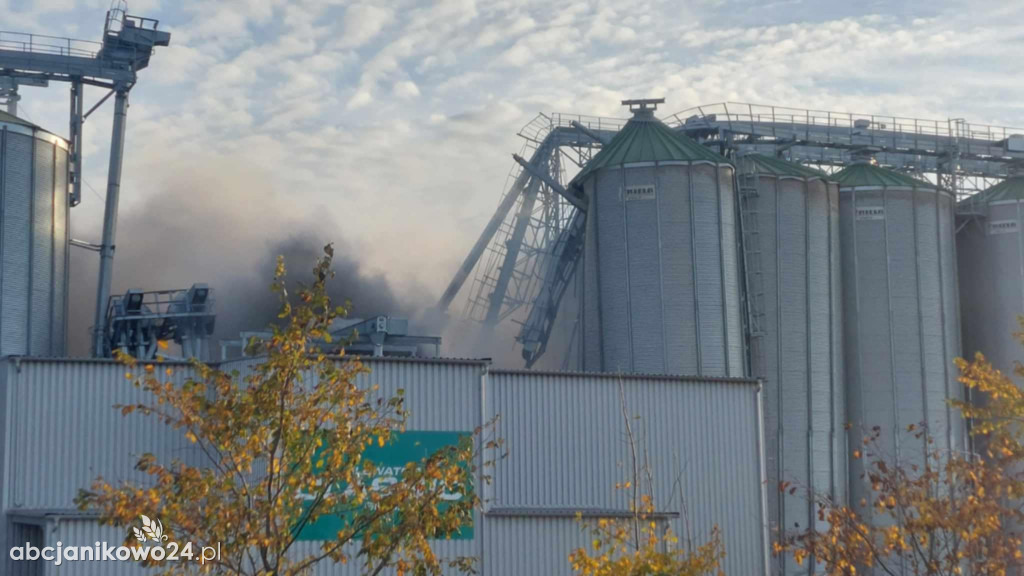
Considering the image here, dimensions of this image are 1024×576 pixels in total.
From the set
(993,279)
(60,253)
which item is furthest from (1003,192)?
(60,253)

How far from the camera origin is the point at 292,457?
15688mm

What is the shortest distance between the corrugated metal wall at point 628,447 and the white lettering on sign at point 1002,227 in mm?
26849

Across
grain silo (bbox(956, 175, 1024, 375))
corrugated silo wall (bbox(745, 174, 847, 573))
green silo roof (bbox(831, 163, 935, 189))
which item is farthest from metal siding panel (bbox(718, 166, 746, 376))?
grain silo (bbox(956, 175, 1024, 375))

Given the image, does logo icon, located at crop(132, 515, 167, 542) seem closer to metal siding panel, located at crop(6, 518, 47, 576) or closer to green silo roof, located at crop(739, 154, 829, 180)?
metal siding panel, located at crop(6, 518, 47, 576)

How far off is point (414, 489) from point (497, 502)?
574 inches

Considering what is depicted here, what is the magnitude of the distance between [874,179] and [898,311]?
5.89m

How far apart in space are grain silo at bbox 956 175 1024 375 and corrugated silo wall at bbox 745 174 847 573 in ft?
25.3

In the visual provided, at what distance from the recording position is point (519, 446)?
101ft

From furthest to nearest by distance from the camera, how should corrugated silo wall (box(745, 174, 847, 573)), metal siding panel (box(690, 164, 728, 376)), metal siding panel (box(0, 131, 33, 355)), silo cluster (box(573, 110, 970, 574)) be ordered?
corrugated silo wall (box(745, 174, 847, 573)) < silo cluster (box(573, 110, 970, 574)) < metal siding panel (box(690, 164, 728, 376)) < metal siding panel (box(0, 131, 33, 355))

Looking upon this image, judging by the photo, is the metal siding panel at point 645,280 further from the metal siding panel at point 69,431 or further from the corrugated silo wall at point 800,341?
the metal siding panel at point 69,431

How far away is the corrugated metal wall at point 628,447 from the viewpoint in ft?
101

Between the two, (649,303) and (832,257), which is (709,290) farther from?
(832,257)

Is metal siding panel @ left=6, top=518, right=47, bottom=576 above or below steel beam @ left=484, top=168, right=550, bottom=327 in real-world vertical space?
below

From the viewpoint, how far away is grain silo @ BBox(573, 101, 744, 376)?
146 ft
